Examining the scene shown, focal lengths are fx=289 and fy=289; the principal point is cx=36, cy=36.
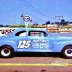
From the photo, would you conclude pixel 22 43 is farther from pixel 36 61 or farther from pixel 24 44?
pixel 36 61

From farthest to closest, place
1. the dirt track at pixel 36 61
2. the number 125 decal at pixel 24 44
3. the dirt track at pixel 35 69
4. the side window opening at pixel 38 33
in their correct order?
the side window opening at pixel 38 33 < the number 125 decal at pixel 24 44 < the dirt track at pixel 36 61 < the dirt track at pixel 35 69

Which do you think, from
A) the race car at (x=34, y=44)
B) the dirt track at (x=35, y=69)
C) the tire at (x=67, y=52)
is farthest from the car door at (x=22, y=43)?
the dirt track at (x=35, y=69)

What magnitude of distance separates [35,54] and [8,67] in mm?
3810

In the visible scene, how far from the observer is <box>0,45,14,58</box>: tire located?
43.9 feet

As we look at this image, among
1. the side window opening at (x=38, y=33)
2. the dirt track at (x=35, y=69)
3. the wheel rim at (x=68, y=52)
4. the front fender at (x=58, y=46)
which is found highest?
the side window opening at (x=38, y=33)

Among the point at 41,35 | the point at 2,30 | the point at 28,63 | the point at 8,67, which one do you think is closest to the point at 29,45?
the point at 41,35

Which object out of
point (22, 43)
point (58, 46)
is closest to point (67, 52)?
point (58, 46)

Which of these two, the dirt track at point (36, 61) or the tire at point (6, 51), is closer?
the dirt track at point (36, 61)

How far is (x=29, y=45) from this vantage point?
1346 cm

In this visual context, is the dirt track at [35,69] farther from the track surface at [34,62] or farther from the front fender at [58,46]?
the front fender at [58,46]

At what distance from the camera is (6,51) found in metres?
13.5

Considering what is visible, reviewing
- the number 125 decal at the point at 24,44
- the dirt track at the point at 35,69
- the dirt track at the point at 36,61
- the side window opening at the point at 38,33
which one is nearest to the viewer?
the dirt track at the point at 35,69

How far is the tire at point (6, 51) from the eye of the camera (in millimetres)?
13375

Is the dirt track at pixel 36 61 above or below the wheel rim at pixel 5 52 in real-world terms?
below
